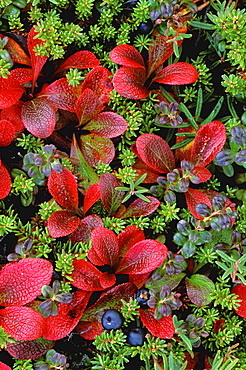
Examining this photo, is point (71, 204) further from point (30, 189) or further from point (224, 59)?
point (224, 59)

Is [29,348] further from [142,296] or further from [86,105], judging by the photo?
[86,105]

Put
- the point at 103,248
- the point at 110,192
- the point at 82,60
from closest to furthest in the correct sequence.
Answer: the point at 103,248, the point at 110,192, the point at 82,60

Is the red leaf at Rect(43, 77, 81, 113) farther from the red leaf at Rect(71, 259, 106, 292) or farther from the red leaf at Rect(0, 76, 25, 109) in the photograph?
the red leaf at Rect(71, 259, 106, 292)

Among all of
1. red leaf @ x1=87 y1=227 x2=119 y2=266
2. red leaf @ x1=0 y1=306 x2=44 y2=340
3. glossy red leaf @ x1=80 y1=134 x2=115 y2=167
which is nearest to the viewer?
red leaf @ x1=0 y1=306 x2=44 y2=340

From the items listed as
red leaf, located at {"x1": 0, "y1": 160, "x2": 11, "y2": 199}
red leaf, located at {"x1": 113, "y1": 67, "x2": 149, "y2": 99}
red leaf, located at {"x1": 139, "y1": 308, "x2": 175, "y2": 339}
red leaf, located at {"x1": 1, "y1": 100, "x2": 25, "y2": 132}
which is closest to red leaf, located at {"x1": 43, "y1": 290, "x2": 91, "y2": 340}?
red leaf, located at {"x1": 139, "y1": 308, "x2": 175, "y2": 339}

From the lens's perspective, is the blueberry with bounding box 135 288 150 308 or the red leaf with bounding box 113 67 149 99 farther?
the red leaf with bounding box 113 67 149 99

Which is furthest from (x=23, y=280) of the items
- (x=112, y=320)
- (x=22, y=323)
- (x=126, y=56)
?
(x=126, y=56)

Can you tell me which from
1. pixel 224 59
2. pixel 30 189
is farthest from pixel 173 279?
pixel 224 59
